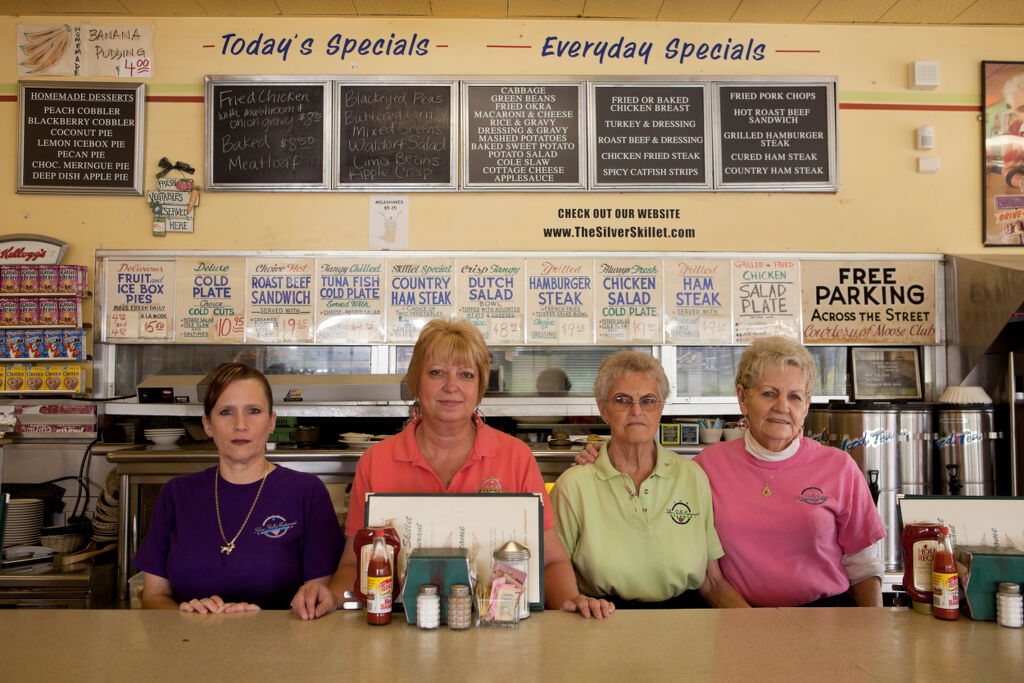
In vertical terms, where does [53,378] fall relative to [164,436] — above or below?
above

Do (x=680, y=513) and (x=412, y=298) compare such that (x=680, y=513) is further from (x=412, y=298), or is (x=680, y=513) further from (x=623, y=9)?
(x=623, y=9)

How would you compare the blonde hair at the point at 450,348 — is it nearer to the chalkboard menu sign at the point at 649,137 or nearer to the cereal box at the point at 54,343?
the chalkboard menu sign at the point at 649,137

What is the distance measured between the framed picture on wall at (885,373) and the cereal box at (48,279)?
197 inches

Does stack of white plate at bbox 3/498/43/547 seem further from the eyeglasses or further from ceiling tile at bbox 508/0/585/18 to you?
ceiling tile at bbox 508/0/585/18

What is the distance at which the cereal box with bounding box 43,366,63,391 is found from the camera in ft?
15.0

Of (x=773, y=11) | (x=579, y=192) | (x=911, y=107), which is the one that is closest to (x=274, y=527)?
(x=579, y=192)

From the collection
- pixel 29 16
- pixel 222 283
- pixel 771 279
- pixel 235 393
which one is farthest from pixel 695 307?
pixel 29 16

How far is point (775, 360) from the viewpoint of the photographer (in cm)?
237

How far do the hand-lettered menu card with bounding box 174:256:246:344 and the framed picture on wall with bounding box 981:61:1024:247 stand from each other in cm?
476

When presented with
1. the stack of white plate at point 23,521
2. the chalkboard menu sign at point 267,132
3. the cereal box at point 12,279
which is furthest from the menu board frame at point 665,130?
the stack of white plate at point 23,521

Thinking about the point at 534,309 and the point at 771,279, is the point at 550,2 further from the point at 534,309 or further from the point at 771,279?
the point at 771,279

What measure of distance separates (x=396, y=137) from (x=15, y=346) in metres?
2.65

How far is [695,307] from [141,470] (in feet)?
10.9

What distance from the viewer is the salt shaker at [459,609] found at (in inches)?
64.5
